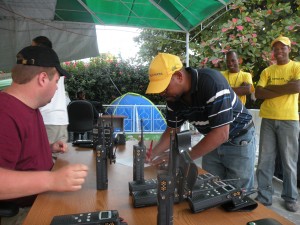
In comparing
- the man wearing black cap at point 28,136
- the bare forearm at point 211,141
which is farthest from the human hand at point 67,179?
the bare forearm at point 211,141

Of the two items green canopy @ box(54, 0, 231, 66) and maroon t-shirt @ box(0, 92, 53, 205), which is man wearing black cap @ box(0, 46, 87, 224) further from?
green canopy @ box(54, 0, 231, 66)

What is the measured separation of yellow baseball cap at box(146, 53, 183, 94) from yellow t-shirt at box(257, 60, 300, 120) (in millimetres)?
2036

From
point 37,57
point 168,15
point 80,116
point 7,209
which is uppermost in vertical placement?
point 168,15

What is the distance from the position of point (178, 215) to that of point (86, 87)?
9.33 metres

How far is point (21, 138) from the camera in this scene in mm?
1470

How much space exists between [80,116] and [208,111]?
14.3ft

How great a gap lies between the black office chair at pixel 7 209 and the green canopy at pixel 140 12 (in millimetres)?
3950

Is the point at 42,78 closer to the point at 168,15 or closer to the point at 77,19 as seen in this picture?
the point at 168,15

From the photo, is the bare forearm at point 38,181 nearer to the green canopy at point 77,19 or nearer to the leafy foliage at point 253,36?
the green canopy at point 77,19

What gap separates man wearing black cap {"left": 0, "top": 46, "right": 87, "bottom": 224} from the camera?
3.88ft

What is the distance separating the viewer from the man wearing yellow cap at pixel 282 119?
3.31 meters

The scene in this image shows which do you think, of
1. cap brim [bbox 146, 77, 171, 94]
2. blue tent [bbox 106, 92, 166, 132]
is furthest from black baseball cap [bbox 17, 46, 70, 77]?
blue tent [bbox 106, 92, 166, 132]

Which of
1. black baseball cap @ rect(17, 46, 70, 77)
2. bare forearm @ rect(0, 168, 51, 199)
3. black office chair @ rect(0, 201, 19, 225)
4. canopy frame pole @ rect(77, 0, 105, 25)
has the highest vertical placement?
canopy frame pole @ rect(77, 0, 105, 25)

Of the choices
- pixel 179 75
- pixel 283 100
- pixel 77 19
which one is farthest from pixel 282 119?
pixel 77 19
